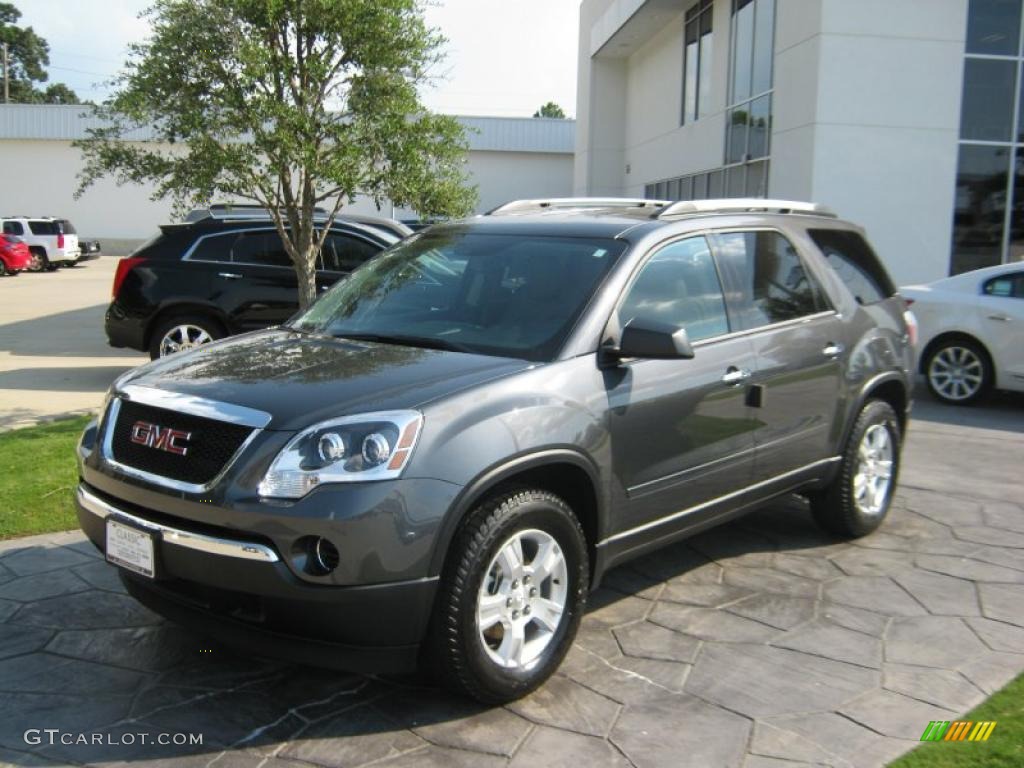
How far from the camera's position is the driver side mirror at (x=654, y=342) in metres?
3.71

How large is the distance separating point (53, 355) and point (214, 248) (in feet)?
13.6

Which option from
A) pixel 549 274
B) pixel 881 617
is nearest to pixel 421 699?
pixel 549 274

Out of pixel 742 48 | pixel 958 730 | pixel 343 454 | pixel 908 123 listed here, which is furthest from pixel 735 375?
pixel 742 48

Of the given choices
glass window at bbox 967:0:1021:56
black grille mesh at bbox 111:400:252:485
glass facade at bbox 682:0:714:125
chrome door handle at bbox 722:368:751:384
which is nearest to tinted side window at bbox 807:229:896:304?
chrome door handle at bbox 722:368:751:384

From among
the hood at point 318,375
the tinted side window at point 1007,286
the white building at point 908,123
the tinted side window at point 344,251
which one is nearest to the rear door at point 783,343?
the hood at point 318,375

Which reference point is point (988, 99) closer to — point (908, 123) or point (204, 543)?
point (908, 123)

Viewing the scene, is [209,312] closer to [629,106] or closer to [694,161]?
[694,161]

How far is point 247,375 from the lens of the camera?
3.67m

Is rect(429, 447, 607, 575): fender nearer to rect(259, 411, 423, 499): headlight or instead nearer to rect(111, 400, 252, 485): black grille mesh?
rect(259, 411, 423, 499): headlight

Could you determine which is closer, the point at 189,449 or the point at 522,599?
the point at 189,449

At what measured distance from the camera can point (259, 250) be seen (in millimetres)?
10711

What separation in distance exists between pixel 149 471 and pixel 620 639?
2.05 meters

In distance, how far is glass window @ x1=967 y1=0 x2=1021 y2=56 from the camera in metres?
14.5

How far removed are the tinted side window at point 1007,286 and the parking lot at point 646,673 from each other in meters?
4.84
